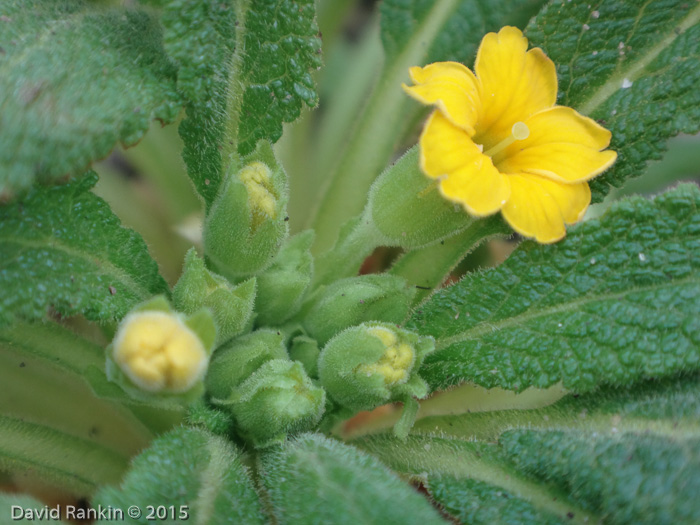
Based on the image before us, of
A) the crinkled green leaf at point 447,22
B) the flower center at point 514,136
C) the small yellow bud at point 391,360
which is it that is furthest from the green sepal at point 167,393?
the crinkled green leaf at point 447,22

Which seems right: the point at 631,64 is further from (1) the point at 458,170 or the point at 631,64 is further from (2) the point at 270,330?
(2) the point at 270,330

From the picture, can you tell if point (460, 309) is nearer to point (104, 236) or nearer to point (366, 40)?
point (104, 236)

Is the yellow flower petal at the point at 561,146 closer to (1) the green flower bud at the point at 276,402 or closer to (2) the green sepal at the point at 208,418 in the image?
(1) the green flower bud at the point at 276,402

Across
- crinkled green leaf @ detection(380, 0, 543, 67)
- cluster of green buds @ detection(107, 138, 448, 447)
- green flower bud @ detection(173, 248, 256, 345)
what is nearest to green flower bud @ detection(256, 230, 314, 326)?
cluster of green buds @ detection(107, 138, 448, 447)

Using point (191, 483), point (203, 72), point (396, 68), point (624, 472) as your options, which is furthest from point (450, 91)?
Answer: point (191, 483)

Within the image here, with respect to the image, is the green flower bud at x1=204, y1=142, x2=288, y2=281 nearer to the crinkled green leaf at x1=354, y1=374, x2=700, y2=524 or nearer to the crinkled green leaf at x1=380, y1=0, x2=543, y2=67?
the crinkled green leaf at x1=354, y1=374, x2=700, y2=524

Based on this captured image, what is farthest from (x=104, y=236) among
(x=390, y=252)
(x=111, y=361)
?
(x=390, y=252)
